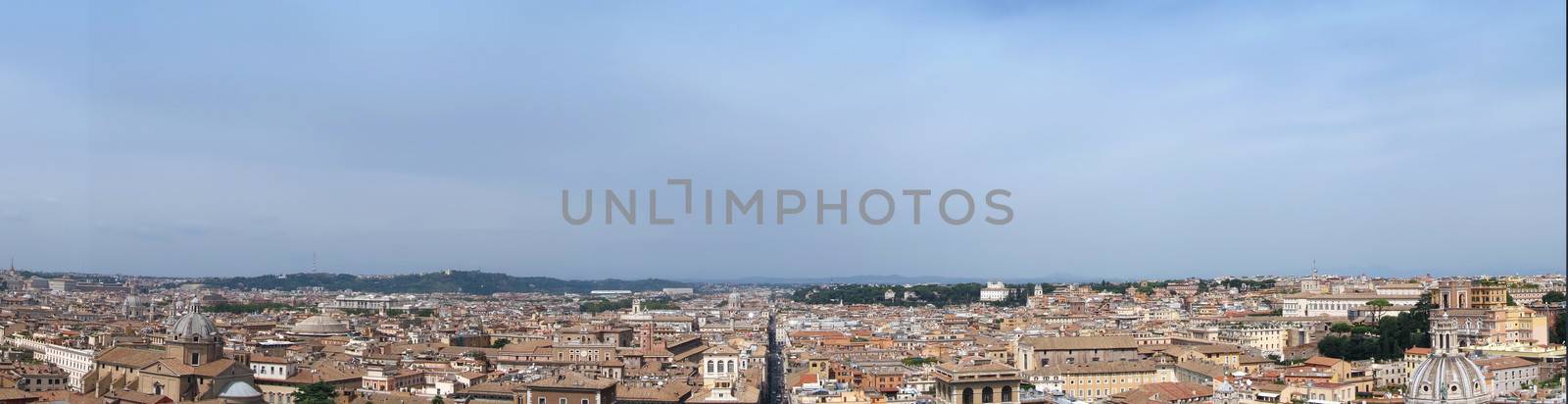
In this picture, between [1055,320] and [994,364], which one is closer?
[994,364]

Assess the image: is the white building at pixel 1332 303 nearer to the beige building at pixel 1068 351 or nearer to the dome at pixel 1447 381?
the beige building at pixel 1068 351

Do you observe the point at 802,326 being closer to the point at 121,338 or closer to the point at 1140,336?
the point at 1140,336

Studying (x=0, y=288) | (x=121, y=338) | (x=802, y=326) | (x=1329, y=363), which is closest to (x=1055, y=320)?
(x=802, y=326)

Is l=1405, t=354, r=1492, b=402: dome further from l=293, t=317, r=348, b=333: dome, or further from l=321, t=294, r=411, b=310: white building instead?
l=321, t=294, r=411, b=310: white building

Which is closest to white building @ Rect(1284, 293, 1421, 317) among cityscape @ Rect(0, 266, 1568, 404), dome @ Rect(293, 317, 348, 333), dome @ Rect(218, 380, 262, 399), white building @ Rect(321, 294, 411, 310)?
cityscape @ Rect(0, 266, 1568, 404)

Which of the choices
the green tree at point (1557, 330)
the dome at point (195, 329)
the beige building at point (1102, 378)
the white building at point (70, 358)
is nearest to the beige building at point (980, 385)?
the beige building at point (1102, 378)
